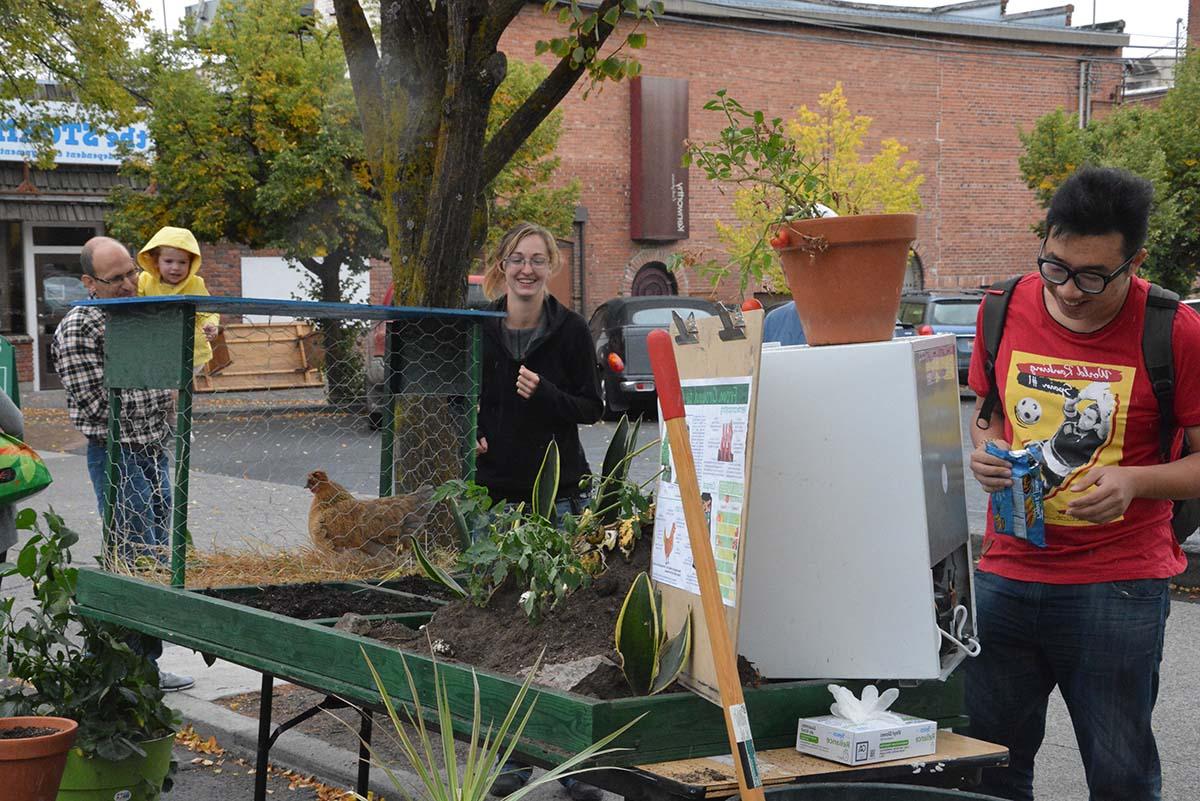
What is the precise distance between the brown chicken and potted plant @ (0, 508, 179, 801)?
672 mm

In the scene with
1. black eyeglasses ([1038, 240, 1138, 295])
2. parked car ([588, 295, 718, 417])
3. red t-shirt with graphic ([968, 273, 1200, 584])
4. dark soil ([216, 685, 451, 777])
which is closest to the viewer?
black eyeglasses ([1038, 240, 1138, 295])

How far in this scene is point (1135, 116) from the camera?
2444 centimetres

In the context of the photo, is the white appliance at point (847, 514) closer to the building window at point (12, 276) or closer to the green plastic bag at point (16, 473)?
the green plastic bag at point (16, 473)

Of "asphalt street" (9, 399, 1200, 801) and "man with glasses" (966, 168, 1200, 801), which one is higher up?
"man with glasses" (966, 168, 1200, 801)

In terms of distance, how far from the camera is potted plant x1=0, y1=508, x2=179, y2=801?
3900 mm

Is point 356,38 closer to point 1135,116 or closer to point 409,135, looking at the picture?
point 409,135

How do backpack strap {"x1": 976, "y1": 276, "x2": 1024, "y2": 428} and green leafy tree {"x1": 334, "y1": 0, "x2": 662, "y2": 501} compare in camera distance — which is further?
green leafy tree {"x1": 334, "y1": 0, "x2": 662, "y2": 501}

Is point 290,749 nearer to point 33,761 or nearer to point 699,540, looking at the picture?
point 33,761

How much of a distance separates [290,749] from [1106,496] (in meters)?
3.65

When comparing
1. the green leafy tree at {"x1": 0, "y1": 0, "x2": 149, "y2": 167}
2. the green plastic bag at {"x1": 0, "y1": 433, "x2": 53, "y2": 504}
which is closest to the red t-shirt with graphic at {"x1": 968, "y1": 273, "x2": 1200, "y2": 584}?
the green plastic bag at {"x1": 0, "y1": 433, "x2": 53, "y2": 504}

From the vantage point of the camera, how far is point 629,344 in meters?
18.7

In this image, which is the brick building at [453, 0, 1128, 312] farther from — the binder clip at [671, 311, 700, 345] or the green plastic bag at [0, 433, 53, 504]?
the binder clip at [671, 311, 700, 345]

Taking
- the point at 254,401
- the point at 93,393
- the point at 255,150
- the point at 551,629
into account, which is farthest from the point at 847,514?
the point at 255,150

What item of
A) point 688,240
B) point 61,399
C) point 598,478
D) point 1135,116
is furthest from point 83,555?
point 688,240
